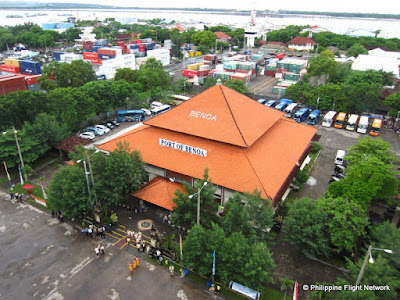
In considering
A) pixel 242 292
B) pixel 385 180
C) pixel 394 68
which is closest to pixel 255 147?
pixel 385 180

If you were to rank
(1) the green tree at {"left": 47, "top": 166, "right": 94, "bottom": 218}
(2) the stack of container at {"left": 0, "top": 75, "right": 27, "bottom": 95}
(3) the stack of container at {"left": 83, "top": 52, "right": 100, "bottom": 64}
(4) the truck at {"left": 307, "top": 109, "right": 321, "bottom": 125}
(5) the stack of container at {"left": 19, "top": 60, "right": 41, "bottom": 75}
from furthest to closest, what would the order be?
(3) the stack of container at {"left": 83, "top": 52, "right": 100, "bottom": 64}, (5) the stack of container at {"left": 19, "top": 60, "right": 41, "bottom": 75}, (2) the stack of container at {"left": 0, "top": 75, "right": 27, "bottom": 95}, (4) the truck at {"left": 307, "top": 109, "right": 321, "bottom": 125}, (1) the green tree at {"left": 47, "top": 166, "right": 94, "bottom": 218}

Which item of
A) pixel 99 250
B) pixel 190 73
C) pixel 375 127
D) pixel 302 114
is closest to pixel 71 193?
pixel 99 250

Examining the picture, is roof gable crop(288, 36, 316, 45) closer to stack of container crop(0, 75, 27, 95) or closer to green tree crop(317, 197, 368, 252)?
stack of container crop(0, 75, 27, 95)

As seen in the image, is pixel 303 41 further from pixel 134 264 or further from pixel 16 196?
pixel 134 264

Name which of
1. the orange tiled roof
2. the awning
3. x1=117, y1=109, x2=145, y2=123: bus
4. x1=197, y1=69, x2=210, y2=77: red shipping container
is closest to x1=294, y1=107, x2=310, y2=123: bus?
the orange tiled roof

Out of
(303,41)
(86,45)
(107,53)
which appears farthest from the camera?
(303,41)

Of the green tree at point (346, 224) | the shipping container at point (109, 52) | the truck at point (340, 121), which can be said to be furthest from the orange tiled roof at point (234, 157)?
the shipping container at point (109, 52)
